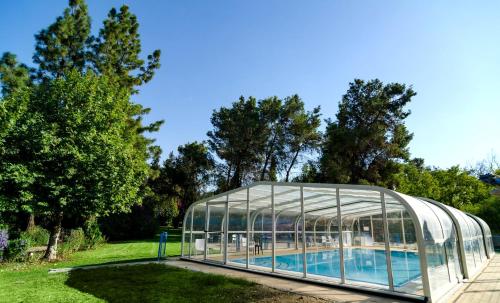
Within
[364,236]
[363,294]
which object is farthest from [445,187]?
[363,294]

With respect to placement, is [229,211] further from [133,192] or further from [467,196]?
[467,196]

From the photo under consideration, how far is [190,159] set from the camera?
3750 cm

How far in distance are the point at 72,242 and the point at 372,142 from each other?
24.5 meters

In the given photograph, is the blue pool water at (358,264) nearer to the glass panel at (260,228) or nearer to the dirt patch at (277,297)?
the glass panel at (260,228)

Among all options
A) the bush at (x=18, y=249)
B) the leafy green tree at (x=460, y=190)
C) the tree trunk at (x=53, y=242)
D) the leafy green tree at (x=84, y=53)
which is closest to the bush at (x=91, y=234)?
the leafy green tree at (x=84, y=53)

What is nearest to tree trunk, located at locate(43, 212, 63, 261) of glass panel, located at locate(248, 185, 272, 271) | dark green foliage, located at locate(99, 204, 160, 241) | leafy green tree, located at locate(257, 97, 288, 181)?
glass panel, located at locate(248, 185, 272, 271)

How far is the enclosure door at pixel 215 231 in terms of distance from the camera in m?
12.9

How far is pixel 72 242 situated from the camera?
16625 millimetres

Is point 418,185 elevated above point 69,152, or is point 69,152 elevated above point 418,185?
point 418,185

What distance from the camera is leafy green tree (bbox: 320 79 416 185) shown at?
27.0m

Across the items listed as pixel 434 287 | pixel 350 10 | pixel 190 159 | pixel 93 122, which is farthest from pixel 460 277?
pixel 190 159

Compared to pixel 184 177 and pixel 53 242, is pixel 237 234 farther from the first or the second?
pixel 184 177

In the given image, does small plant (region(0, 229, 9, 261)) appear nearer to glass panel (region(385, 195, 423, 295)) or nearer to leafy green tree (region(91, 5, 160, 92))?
leafy green tree (region(91, 5, 160, 92))

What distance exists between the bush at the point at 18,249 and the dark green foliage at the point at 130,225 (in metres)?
12.1
